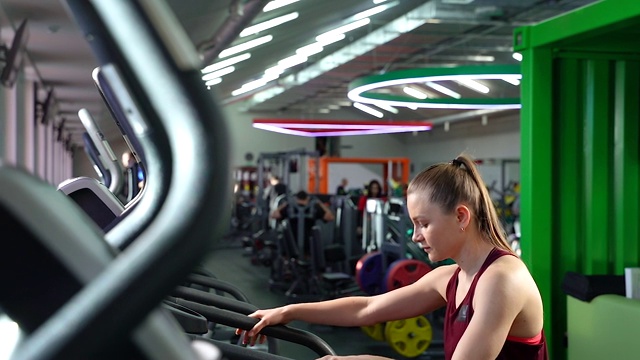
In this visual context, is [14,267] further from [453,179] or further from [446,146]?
[446,146]

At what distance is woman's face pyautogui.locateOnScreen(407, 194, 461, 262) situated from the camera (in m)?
1.74

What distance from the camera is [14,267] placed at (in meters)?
0.53

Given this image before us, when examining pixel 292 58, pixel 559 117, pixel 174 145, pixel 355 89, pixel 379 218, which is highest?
pixel 292 58

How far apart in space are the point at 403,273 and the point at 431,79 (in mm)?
2316

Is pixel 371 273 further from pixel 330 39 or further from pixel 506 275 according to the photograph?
pixel 330 39

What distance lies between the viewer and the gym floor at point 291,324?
239 inches

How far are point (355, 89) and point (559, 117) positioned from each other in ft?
18.5

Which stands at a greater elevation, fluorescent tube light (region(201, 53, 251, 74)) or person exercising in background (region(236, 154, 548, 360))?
fluorescent tube light (region(201, 53, 251, 74))

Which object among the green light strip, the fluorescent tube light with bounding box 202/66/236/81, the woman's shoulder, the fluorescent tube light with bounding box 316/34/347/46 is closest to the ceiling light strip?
the fluorescent tube light with bounding box 316/34/347/46

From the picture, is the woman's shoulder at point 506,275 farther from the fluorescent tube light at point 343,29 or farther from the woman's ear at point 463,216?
the fluorescent tube light at point 343,29

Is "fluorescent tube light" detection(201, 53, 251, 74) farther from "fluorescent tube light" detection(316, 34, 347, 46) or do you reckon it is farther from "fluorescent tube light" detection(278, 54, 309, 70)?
"fluorescent tube light" detection(278, 54, 309, 70)

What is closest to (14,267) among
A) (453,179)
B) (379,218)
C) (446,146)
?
(453,179)

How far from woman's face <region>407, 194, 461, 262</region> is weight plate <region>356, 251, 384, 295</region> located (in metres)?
5.50

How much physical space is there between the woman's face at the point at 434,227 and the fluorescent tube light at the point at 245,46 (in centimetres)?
929
